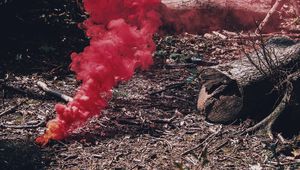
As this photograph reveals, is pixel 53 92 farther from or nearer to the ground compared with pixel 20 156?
farther from the ground

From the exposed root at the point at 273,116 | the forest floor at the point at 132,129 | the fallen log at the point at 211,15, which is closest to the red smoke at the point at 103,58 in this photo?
the forest floor at the point at 132,129

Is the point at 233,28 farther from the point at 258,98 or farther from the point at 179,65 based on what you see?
the point at 258,98

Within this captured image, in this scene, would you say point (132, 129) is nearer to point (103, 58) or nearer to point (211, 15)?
point (103, 58)

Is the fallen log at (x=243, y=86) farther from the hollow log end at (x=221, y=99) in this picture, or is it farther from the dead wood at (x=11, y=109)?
the dead wood at (x=11, y=109)

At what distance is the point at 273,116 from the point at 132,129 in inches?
77.2

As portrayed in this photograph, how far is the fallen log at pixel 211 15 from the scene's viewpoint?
954cm

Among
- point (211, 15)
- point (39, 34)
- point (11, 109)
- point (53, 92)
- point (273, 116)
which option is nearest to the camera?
point (273, 116)

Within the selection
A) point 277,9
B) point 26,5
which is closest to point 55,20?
point 26,5

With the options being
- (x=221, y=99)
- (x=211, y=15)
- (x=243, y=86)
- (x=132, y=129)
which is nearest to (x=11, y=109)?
(x=132, y=129)

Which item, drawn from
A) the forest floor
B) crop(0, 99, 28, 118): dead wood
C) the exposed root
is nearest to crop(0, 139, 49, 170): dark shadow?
the forest floor

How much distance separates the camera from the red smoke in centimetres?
521

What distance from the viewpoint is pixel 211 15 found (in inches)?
382

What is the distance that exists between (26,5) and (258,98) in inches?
197

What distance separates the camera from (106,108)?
5.97 m
